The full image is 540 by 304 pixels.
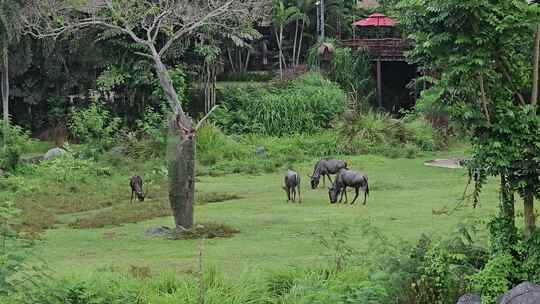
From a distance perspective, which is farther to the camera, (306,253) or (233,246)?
(233,246)

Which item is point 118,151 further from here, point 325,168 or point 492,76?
point 492,76

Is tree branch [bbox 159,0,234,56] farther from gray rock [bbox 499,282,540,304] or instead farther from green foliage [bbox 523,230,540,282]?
gray rock [bbox 499,282,540,304]

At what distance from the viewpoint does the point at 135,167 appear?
26.0 metres

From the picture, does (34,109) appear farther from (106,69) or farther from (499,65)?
(499,65)

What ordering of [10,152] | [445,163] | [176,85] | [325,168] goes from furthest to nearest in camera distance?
[176,85]
[445,163]
[10,152]
[325,168]

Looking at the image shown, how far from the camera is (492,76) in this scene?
A: 31.0ft

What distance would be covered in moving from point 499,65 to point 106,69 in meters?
25.5

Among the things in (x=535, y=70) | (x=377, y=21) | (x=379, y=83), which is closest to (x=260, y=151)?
(x=379, y=83)

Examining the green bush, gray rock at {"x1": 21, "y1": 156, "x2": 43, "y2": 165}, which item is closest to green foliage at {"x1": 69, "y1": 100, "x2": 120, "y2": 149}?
gray rock at {"x1": 21, "y1": 156, "x2": 43, "y2": 165}

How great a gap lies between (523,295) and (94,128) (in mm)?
22596

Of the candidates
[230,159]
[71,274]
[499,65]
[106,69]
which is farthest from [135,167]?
[499,65]

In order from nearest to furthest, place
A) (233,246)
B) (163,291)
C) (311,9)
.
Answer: (163,291) < (233,246) < (311,9)

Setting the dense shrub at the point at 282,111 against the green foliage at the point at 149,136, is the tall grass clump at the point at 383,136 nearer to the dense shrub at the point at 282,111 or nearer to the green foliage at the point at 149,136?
the dense shrub at the point at 282,111

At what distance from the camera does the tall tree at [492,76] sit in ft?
30.3
